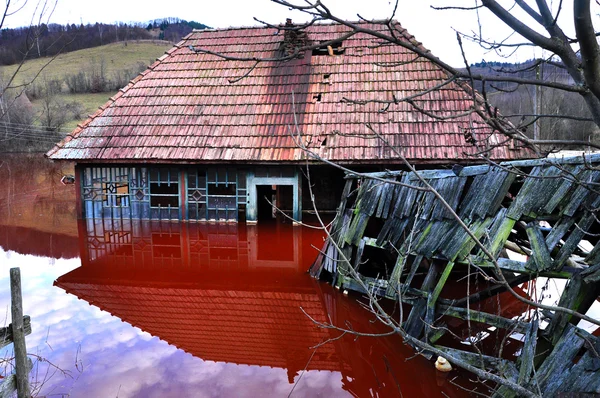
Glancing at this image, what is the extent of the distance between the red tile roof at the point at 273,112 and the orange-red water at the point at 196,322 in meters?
2.75

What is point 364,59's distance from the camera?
Answer: 15984mm

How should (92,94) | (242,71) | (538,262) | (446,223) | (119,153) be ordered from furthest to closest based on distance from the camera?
(92,94), (242,71), (119,153), (446,223), (538,262)

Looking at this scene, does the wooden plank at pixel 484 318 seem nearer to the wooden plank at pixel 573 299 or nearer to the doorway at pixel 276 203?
the wooden plank at pixel 573 299

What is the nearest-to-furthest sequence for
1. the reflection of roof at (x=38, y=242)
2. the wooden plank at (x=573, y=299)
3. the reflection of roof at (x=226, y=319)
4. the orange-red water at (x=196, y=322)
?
the wooden plank at (x=573, y=299) < the orange-red water at (x=196, y=322) < the reflection of roof at (x=226, y=319) < the reflection of roof at (x=38, y=242)

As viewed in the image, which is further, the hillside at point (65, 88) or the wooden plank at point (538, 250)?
the hillside at point (65, 88)

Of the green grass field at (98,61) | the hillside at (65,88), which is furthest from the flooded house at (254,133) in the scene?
the green grass field at (98,61)

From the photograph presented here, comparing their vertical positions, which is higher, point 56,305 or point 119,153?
point 119,153

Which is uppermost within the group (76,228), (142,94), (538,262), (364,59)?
(364,59)

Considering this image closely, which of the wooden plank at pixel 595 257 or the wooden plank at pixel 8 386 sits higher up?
the wooden plank at pixel 595 257

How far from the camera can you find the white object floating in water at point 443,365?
17.8 feet

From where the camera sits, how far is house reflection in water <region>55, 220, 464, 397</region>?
578 cm

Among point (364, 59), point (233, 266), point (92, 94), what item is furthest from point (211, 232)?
point (92, 94)

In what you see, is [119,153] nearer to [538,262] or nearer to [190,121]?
[190,121]

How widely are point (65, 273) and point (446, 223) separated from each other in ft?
25.2
